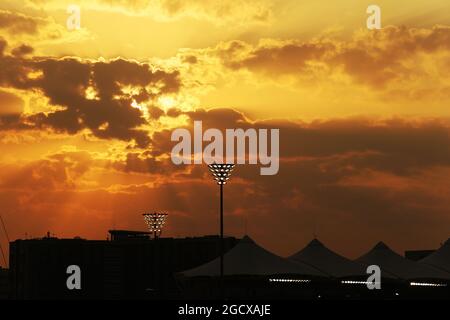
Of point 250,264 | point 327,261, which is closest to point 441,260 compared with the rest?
point 327,261

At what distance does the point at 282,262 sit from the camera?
9544 cm

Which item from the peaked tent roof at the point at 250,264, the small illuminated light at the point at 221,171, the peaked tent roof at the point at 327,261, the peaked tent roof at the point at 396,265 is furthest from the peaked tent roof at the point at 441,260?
the small illuminated light at the point at 221,171

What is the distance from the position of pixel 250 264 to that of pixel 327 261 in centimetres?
1283

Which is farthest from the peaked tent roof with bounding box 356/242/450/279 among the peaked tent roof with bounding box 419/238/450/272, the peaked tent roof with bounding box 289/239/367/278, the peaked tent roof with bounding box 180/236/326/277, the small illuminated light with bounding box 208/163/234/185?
the small illuminated light with bounding box 208/163/234/185

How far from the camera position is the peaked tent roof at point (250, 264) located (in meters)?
92.5

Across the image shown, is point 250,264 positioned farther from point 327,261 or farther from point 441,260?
point 441,260

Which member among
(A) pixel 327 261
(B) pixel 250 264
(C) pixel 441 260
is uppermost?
(C) pixel 441 260

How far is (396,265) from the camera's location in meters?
107
